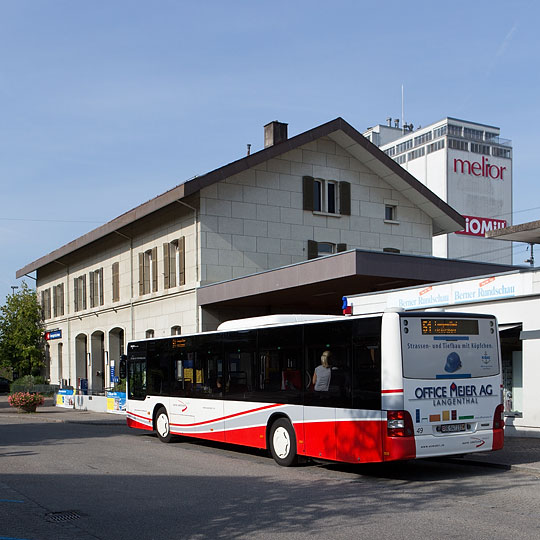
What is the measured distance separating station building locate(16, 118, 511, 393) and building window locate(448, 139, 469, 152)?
59.5 meters

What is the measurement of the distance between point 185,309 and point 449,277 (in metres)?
11.2

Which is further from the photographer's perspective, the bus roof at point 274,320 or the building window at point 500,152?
the building window at point 500,152

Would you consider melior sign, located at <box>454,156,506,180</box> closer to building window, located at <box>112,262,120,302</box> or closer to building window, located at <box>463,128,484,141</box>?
building window, located at <box>463,128,484,141</box>

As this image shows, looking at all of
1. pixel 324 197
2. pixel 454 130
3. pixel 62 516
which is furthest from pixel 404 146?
pixel 62 516

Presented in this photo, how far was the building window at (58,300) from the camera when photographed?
48.0m

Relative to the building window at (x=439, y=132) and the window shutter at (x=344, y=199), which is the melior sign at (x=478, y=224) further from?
the window shutter at (x=344, y=199)

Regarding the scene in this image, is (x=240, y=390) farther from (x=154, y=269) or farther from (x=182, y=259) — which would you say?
(x=154, y=269)

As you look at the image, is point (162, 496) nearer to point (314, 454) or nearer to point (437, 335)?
point (314, 454)

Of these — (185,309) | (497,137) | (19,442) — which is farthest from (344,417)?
(497,137)

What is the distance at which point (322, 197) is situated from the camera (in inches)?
1324

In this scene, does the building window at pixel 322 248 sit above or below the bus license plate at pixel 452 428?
above

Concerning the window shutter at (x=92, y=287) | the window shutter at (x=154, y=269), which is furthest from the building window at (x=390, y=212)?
the window shutter at (x=92, y=287)

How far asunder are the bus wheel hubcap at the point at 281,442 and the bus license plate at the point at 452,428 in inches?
119

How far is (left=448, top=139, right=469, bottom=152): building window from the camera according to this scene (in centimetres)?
9381
